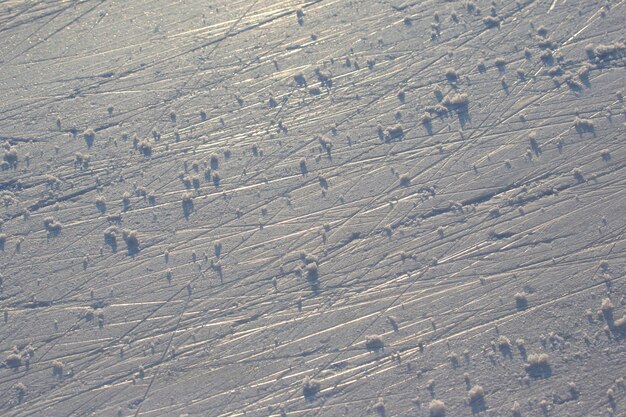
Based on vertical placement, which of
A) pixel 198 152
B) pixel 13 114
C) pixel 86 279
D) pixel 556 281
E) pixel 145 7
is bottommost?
pixel 556 281

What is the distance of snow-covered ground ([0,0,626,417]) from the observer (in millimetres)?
6008

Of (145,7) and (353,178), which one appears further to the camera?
(145,7)

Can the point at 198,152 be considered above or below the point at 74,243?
above

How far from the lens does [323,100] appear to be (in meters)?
7.09

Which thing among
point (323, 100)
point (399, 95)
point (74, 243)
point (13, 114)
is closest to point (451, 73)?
point (399, 95)

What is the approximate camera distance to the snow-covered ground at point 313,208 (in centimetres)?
601

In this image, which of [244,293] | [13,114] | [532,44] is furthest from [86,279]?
[532,44]

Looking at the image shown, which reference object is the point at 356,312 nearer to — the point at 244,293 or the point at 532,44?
the point at 244,293

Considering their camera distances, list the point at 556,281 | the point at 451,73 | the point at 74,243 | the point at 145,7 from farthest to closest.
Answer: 1. the point at 145,7
2. the point at 451,73
3. the point at 74,243
4. the point at 556,281

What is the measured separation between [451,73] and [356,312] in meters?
2.57

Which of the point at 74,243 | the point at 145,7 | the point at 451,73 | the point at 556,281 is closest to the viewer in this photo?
the point at 556,281

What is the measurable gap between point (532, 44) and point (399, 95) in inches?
56.2

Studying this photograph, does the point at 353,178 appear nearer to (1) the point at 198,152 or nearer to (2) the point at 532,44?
(1) the point at 198,152

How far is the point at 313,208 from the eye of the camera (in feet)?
21.7
